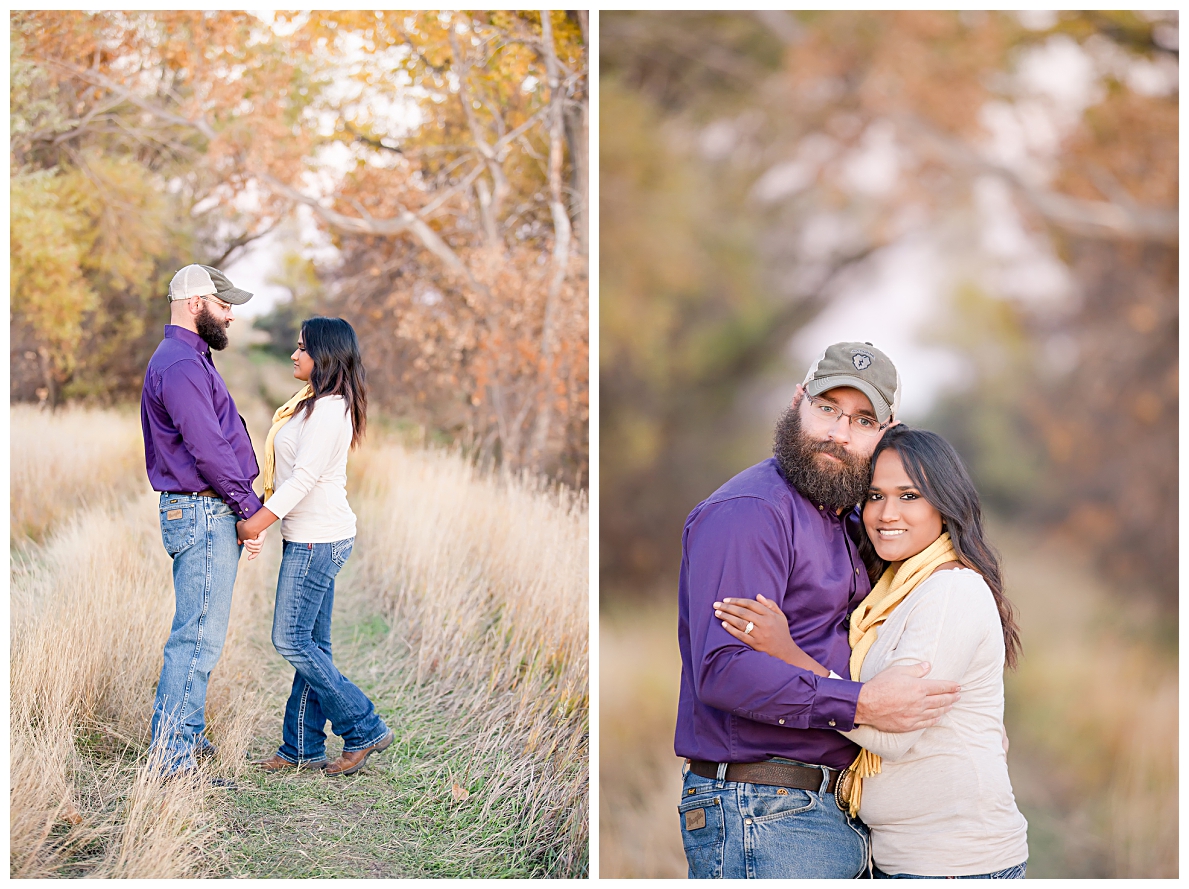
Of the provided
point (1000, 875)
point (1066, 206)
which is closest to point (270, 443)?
point (1000, 875)

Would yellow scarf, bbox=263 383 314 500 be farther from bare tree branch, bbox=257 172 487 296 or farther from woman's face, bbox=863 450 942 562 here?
woman's face, bbox=863 450 942 562

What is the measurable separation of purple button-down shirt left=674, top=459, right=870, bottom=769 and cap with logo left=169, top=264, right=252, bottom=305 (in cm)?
157

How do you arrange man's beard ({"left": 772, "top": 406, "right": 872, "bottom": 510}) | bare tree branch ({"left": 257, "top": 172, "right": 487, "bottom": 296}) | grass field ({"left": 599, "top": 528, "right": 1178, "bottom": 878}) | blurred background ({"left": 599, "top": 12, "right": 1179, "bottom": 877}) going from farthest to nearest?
blurred background ({"left": 599, "top": 12, "right": 1179, "bottom": 877}), grass field ({"left": 599, "top": 528, "right": 1178, "bottom": 878}), bare tree branch ({"left": 257, "top": 172, "right": 487, "bottom": 296}), man's beard ({"left": 772, "top": 406, "right": 872, "bottom": 510})

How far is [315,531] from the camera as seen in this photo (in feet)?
9.07

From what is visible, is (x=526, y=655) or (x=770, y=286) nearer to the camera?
(x=526, y=655)

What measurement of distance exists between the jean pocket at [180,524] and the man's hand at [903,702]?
1820 millimetres

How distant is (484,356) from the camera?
138 inches

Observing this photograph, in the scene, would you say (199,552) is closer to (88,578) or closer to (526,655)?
(88,578)

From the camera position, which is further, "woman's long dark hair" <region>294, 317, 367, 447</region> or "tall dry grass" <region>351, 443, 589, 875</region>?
"tall dry grass" <region>351, 443, 589, 875</region>

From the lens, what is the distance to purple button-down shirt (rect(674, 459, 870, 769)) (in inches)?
75.5

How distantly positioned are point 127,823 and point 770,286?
4729mm

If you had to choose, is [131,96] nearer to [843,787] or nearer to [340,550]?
[340,550]

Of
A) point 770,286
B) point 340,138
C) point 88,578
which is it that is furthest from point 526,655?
point 770,286

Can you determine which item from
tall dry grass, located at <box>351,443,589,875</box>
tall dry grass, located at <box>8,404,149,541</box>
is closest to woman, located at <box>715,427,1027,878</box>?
tall dry grass, located at <box>351,443,589,875</box>
